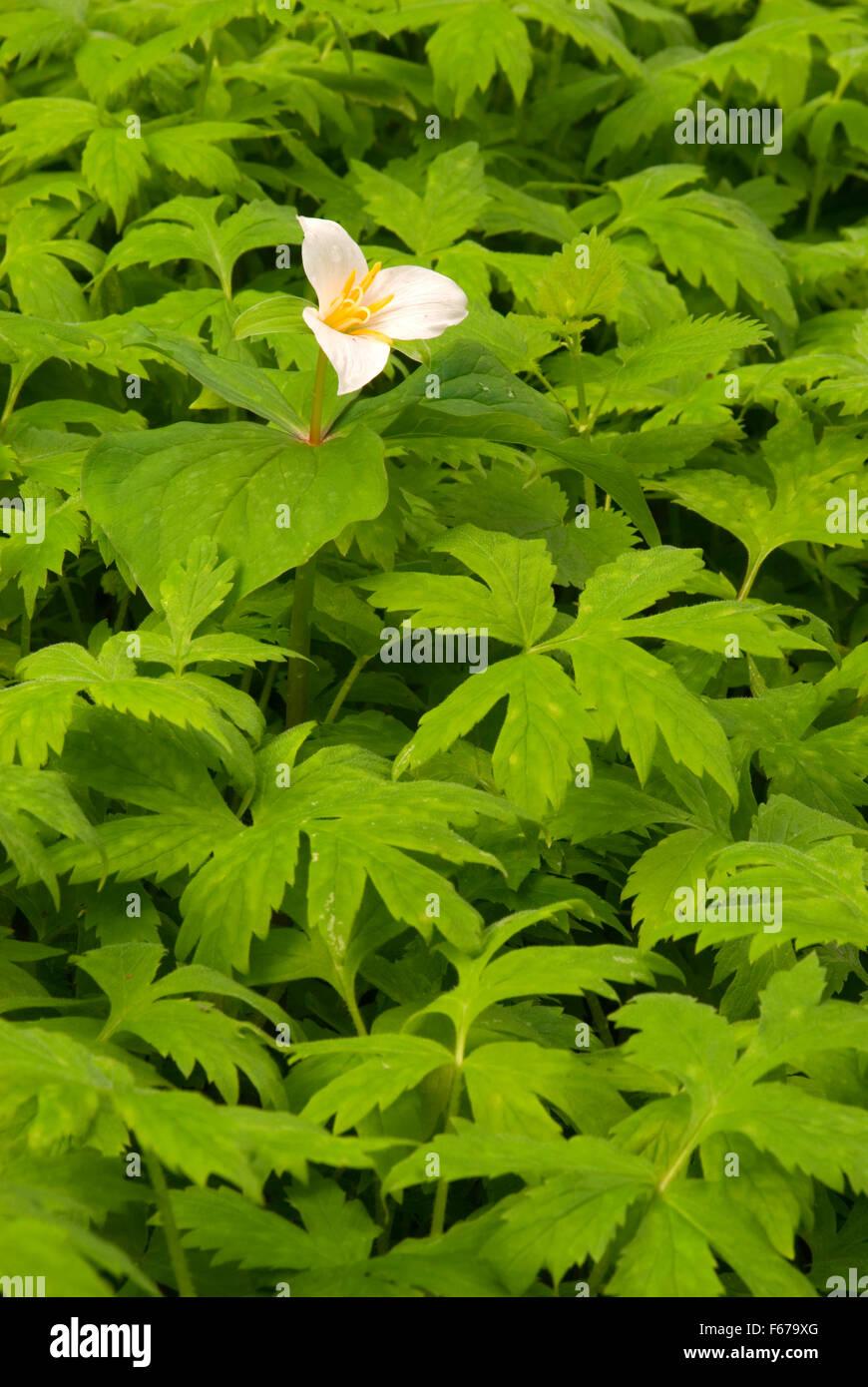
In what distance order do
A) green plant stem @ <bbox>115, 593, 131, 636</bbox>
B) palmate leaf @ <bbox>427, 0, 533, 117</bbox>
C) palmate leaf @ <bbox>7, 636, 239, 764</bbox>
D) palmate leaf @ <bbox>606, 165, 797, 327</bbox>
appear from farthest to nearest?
palmate leaf @ <bbox>427, 0, 533, 117</bbox> → palmate leaf @ <bbox>606, 165, 797, 327</bbox> → green plant stem @ <bbox>115, 593, 131, 636</bbox> → palmate leaf @ <bbox>7, 636, 239, 764</bbox>

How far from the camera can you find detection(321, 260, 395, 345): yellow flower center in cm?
199

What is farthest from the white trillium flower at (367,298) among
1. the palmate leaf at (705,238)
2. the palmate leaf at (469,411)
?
the palmate leaf at (705,238)

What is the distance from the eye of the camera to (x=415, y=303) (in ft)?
6.63

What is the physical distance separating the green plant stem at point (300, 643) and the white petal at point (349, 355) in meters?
0.34

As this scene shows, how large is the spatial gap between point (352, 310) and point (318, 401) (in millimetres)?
159

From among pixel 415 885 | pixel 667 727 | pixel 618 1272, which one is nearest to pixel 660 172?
pixel 667 727

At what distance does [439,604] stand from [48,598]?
1.01 m

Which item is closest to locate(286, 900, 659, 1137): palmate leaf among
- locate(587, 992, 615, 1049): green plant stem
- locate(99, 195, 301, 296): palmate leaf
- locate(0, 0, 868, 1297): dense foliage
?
locate(0, 0, 868, 1297): dense foliage

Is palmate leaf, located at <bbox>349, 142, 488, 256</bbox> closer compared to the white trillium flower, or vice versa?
the white trillium flower

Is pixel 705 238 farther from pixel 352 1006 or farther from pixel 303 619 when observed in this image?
pixel 352 1006

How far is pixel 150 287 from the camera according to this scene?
3.10 m

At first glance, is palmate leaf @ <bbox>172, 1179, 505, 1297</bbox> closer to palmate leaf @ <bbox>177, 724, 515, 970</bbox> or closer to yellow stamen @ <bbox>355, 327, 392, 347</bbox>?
palmate leaf @ <bbox>177, 724, 515, 970</bbox>

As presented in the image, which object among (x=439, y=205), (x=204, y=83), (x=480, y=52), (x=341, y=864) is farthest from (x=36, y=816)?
(x=480, y=52)

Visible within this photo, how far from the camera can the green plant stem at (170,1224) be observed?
133cm
